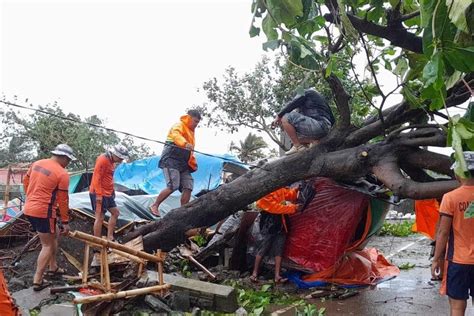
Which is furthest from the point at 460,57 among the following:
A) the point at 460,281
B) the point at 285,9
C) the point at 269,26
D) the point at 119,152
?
the point at 119,152

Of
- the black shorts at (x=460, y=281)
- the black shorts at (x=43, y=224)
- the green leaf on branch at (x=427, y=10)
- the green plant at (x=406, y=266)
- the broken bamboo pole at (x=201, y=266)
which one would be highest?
the green leaf on branch at (x=427, y=10)

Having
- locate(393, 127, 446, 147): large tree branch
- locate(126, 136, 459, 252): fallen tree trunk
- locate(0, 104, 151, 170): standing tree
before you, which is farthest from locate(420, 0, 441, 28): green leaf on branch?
locate(0, 104, 151, 170): standing tree

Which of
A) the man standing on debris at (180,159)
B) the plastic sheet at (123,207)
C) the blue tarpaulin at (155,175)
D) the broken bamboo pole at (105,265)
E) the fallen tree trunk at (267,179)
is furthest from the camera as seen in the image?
the blue tarpaulin at (155,175)

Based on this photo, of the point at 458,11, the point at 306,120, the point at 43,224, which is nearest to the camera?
the point at 458,11

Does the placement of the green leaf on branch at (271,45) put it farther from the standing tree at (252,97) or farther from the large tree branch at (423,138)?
the standing tree at (252,97)

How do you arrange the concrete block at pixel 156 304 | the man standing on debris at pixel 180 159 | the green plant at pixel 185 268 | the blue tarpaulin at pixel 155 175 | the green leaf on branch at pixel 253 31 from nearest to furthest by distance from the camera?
the green leaf on branch at pixel 253 31 < the concrete block at pixel 156 304 < the green plant at pixel 185 268 < the man standing on debris at pixel 180 159 < the blue tarpaulin at pixel 155 175

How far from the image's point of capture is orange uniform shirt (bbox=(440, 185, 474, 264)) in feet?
12.7

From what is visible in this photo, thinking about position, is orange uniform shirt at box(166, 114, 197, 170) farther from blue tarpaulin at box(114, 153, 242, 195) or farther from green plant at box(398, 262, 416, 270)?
blue tarpaulin at box(114, 153, 242, 195)

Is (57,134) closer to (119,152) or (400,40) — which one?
(119,152)

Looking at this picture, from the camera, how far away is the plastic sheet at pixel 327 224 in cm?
651

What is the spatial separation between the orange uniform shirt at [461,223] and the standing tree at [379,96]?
0.46m

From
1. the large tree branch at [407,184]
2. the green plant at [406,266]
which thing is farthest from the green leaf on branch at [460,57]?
the green plant at [406,266]

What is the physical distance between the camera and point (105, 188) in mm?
6949

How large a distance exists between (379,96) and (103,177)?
4.00m
